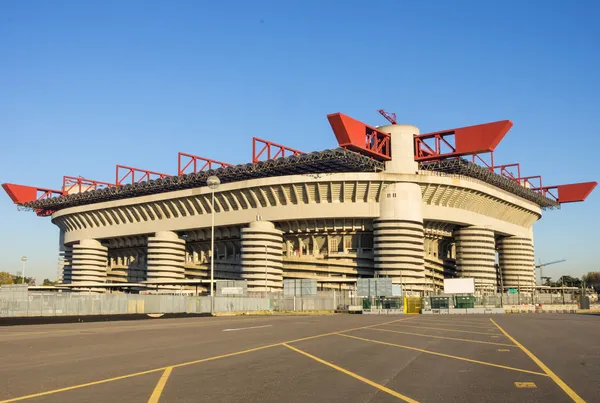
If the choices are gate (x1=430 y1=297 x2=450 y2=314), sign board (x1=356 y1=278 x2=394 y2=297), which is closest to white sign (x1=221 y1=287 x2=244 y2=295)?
sign board (x1=356 y1=278 x2=394 y2=297)

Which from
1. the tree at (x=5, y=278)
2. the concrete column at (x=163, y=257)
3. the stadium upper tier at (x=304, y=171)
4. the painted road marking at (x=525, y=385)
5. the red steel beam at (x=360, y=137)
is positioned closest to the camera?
the painted road marking at (x=525, y=385)

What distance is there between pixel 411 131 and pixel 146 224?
52.7 metres

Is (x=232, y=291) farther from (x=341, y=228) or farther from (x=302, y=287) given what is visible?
(x=341, y=228)

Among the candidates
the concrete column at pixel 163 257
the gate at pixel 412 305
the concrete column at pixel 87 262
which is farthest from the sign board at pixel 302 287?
the concrete column at pixel 87 262

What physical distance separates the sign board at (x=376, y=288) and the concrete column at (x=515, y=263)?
4383 cm

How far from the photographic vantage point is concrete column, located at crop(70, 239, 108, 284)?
123625 mm

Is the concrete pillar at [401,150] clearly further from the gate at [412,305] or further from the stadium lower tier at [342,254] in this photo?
the gate at [412,305]

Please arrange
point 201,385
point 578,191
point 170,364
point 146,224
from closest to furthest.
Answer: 1. point 201,385
2. point 170,364
3. point 146,224
4. point 578,191

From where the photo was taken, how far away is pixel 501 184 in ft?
356

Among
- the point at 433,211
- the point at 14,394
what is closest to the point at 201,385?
the point at 14,394

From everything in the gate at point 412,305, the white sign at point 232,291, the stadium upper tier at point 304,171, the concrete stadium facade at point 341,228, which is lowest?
the gate at point 412,305

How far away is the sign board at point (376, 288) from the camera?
8325 centimetres

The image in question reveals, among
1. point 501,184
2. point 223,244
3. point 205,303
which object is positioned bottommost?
point 205,303

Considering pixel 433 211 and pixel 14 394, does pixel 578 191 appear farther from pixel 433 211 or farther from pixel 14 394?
pixel 14 394
